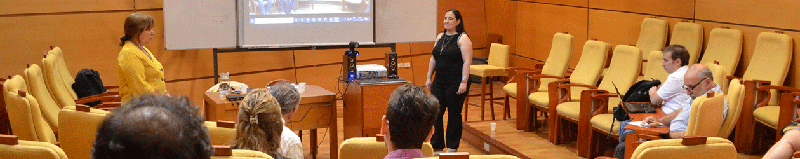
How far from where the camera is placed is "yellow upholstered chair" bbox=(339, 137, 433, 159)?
2496 millimetres

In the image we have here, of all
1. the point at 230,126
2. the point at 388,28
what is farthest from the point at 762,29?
the point at 230,126

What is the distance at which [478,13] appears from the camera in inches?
352

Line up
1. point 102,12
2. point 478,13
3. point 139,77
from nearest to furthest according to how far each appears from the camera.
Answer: point 139,77
point 102,12
point 478,13

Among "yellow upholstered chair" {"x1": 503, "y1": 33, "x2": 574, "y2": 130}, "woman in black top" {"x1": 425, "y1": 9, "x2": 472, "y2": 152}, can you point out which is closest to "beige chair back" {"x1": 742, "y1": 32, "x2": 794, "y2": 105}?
"yellow upholstered chair" {"x1": 503, "y1": 33, "x2": 574, "y2": 130}

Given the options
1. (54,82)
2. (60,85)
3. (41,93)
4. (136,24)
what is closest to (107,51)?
(60,85)

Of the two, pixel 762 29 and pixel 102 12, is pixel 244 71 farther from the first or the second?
pixel 762 29

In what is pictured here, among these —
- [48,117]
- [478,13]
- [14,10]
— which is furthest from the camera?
[478,13]

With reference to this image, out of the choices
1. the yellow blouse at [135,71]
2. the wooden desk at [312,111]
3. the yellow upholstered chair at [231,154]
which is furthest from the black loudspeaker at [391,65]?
the yellow upholstered chair at [231,154]

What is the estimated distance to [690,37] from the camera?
19.4ft

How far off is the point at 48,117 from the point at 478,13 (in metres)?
5.68

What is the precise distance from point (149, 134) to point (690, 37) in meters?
5.61

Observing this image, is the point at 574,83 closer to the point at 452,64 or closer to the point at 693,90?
the point at 452,64

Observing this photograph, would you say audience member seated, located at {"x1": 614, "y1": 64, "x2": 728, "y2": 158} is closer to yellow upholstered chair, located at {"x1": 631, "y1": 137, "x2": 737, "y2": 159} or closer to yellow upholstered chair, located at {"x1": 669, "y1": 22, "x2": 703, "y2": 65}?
yellow upholstered chair, located at {"x1": 631, "y1": 137, "x2": 737, "y2": 159}

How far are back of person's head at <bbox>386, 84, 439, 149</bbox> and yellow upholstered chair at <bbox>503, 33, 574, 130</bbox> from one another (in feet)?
12.3
